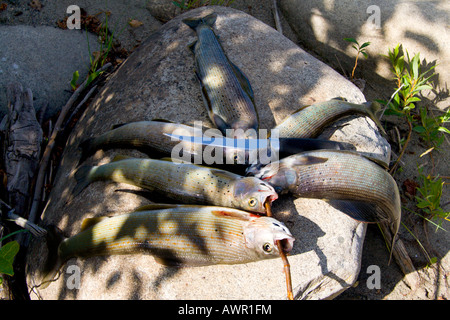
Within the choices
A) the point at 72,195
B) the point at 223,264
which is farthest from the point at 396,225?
the point at 72,195

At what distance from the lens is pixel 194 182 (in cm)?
336

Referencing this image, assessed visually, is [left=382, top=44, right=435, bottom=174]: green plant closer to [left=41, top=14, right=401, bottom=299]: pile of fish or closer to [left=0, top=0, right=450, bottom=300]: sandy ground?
[left=0, top=0, right=450, bottom=300]: sandy ground

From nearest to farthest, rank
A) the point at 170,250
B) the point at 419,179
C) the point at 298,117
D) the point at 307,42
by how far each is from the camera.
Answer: the point at 170,250 < the point at 298,117 < the point at 419,179 < the point at 307,42

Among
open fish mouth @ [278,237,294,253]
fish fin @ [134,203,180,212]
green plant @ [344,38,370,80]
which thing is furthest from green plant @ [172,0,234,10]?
open fish mouth @ [278,237,294,253]

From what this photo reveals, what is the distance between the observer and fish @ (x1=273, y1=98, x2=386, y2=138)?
12.7 ft

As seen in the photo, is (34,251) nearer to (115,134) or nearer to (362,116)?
(115,134)

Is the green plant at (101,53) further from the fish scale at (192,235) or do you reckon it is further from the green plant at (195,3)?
the fish scale at (192,235)

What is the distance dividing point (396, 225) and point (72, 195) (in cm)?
346

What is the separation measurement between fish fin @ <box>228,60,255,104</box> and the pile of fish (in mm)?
78

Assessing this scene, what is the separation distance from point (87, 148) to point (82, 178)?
17.9 inches

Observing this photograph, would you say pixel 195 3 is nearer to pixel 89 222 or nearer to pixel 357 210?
pixel 89 222

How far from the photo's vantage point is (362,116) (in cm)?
444

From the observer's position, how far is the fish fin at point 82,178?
3.85 m

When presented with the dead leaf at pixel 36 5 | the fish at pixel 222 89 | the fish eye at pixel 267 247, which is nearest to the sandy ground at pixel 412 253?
the fish eye at pixel 267 247
